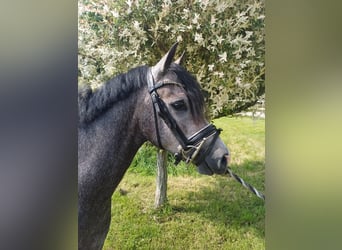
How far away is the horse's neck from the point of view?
7.13 feet

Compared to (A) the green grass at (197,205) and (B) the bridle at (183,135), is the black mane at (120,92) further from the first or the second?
(A) the green grass at (197,205)

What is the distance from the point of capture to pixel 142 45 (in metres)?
2.14

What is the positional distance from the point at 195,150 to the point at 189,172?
0.46 feet

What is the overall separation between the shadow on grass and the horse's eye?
445mm

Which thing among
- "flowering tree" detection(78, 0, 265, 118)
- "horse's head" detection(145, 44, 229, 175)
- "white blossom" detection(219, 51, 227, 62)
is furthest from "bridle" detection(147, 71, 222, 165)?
"white blossom" detection(219, 51, 227, 62)

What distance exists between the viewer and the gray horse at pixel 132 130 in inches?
83.0

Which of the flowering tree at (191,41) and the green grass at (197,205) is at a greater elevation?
the flowering tree at (191,41)

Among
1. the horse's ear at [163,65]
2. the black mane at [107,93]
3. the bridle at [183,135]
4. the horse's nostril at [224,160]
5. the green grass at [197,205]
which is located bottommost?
the green grass at [197,205]

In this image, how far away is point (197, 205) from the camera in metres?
2.15

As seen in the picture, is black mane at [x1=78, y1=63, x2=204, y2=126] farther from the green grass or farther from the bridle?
the green grass

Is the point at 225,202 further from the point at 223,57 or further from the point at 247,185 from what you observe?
the point at 223,57

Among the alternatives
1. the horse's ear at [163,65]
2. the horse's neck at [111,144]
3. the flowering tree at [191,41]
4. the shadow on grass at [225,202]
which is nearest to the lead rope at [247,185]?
the shadow on grass at [225,202]

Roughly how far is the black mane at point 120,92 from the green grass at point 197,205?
0.70 feet
